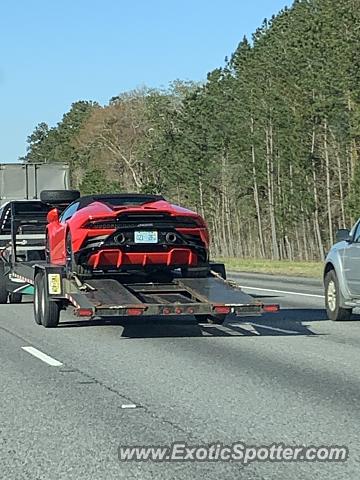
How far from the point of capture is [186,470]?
757 centimetres

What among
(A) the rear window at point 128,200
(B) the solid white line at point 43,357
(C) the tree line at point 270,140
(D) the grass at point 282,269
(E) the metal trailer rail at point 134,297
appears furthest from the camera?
(C) the tree line at point 270,140

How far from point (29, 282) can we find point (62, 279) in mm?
2558

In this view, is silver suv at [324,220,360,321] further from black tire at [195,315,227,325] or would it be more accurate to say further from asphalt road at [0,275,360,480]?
black tire at [195,315,227,325]

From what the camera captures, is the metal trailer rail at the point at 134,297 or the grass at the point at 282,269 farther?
the grass at the point at 282,269

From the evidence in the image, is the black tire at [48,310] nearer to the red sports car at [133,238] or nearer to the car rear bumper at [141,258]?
the red sports car at [133,238]

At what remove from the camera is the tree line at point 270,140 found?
5412cm

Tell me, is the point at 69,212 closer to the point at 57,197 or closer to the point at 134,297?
the point at 134,297

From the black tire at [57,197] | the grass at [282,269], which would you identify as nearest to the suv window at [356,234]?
the black tire at [57,197]

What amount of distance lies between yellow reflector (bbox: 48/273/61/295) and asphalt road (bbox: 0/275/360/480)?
631mm

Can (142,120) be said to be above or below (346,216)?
above


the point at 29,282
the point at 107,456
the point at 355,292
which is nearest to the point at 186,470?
the point at 107,456

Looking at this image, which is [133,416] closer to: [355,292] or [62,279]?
[62,279]

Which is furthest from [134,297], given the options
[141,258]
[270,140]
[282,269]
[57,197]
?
[270,140]

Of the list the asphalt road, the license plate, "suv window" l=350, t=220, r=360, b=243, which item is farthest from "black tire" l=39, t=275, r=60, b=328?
"suv window" l=350, t=220, r=360, b=243
